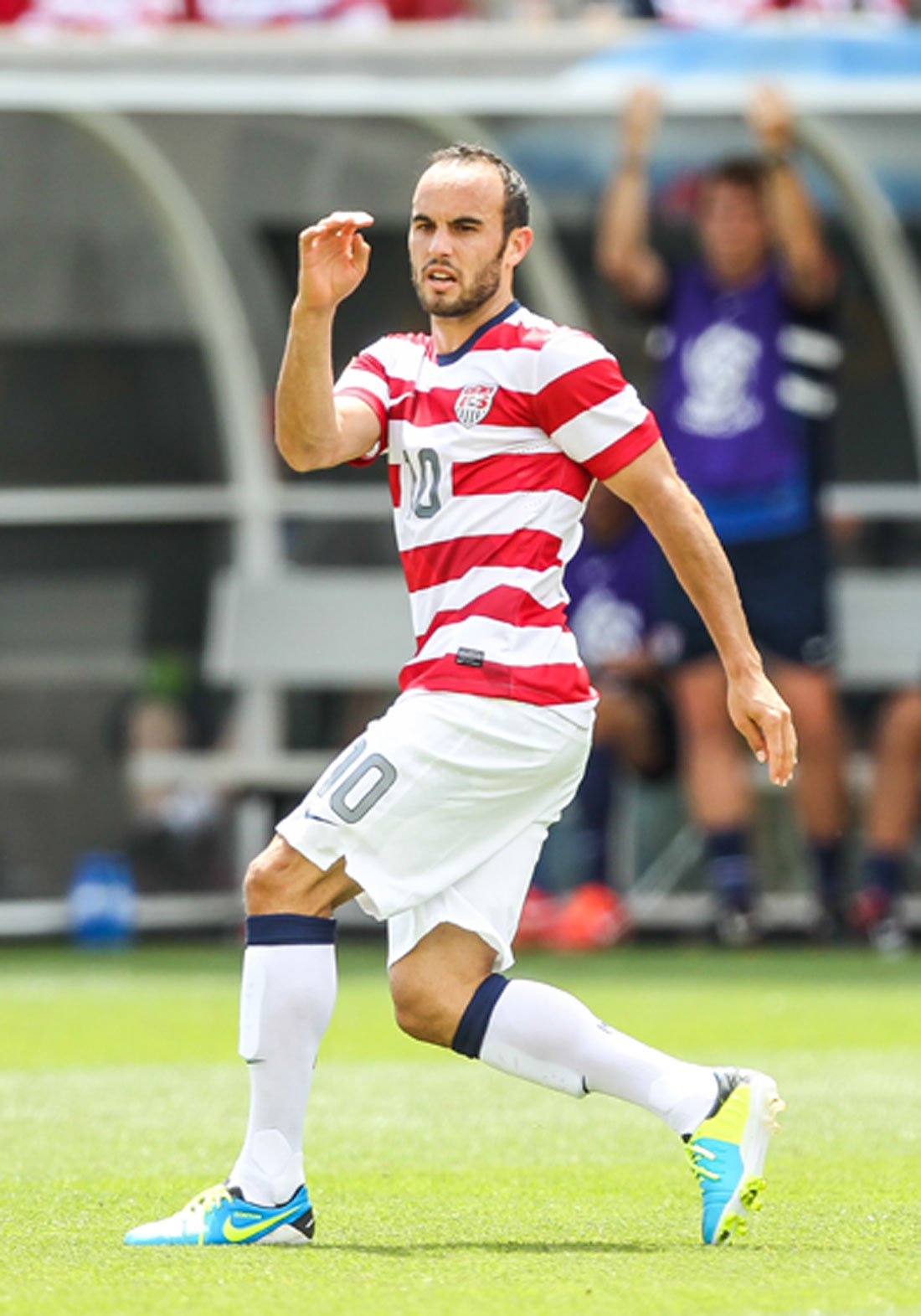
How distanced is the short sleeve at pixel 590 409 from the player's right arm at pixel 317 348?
14.4 inches

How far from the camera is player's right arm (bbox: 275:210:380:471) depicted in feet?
14.3

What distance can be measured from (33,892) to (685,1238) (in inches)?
291

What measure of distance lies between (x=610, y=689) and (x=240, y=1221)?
249 inches

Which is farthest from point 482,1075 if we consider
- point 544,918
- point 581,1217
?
point 544,918

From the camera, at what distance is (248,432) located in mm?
11352

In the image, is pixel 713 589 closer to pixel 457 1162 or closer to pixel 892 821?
pixel 457 1162

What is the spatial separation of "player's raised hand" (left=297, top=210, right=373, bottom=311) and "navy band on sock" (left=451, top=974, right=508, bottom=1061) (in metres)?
1.21

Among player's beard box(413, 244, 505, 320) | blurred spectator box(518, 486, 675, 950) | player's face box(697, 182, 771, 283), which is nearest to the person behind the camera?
player's beard box(413, 244, 505, 320)

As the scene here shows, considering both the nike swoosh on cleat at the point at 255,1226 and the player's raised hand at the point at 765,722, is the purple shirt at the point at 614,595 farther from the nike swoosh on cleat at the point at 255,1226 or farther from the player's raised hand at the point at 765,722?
the nike swoosh on cleat at the point at 255,1226

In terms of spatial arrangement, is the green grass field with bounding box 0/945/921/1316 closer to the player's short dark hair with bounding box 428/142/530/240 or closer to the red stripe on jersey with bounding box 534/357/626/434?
the red stripe on jersey with bounding box 534/357/626/434

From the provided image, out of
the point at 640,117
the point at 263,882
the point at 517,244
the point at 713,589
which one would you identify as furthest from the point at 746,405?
the point at 263,882

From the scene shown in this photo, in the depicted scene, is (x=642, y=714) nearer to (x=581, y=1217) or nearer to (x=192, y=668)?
(x=192, y=668)

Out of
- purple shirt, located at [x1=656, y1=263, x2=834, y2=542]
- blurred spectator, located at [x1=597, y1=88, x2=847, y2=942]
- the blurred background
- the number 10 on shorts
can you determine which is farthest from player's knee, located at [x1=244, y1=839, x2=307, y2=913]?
the blurred background

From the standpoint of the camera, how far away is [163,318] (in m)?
11.5
